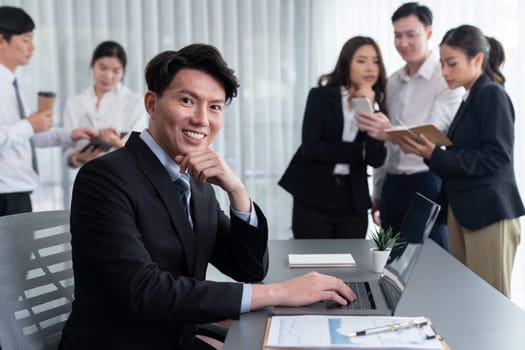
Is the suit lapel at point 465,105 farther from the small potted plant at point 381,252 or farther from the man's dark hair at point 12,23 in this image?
the man's dark hair at point 12,23

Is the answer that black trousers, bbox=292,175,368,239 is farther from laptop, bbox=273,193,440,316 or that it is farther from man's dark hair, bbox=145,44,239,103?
man's dark hair, bbox=145,44,239,103

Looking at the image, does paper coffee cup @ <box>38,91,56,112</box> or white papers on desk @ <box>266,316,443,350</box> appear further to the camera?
paper coffee cup @ <box>38,91,56,112</box>

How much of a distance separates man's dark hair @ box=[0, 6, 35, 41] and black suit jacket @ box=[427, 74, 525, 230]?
220 centimetres

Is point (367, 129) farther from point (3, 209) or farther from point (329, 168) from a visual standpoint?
point (3, 209)

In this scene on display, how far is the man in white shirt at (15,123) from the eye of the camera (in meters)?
2.90

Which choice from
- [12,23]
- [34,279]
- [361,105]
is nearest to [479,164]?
[361,105]

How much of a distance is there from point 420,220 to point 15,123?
2280mm

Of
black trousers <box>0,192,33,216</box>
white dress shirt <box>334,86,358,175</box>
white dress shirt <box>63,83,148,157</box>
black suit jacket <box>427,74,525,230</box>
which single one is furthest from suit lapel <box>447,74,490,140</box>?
black trousers <box>0,192,33,216</box>

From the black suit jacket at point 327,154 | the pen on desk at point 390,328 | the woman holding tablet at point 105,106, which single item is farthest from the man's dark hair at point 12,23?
the pen on desk at point 390,328

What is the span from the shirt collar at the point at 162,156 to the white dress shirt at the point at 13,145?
5.38ft

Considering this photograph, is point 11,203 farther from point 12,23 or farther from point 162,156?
point 162,156

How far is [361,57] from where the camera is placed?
114 inches

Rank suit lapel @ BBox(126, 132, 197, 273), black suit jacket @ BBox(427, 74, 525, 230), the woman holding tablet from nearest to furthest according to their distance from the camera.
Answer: suit lapel @ BBox(126, 132, 197, 273)
black suit jacket @ BBox(427, 74, 525, 230)
the woman holding tablet

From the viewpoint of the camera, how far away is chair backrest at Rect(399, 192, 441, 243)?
134 centimetres
